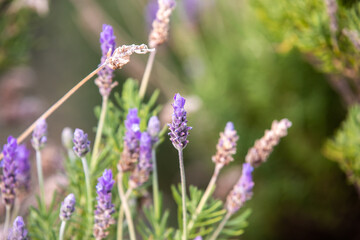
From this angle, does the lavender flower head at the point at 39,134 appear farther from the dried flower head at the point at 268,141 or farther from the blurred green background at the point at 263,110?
the blurred green background at the point at 263,110

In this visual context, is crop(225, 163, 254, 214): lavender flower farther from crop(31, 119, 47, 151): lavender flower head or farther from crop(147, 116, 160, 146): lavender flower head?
crop(31, 119, 47, 151): lavender flower head

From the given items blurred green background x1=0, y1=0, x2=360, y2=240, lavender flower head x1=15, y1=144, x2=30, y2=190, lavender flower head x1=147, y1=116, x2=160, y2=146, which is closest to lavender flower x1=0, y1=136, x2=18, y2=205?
lavender flower head x1=15, y1=144, x2=30, y2=190

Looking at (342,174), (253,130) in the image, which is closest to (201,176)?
(253,130)

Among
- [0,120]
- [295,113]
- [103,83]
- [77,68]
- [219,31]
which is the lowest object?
[103,83]

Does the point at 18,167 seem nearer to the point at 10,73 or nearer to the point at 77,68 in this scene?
the point at 10,73

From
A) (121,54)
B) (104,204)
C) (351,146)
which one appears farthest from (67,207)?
(351,146)

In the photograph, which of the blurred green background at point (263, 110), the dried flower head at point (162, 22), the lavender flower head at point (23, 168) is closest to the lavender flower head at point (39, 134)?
the lavender flower head at point (23, 168)
